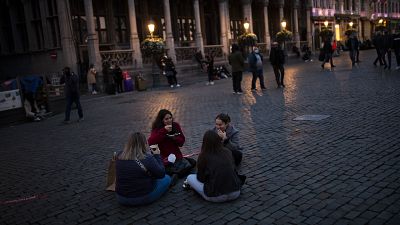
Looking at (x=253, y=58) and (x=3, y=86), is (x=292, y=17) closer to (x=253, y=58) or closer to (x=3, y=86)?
(x=253, y=58)

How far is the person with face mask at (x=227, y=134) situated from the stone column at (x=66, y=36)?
18.2 metres

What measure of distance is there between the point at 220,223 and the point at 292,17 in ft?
141

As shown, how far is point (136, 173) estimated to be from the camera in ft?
15.5

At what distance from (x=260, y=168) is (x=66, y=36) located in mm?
19251

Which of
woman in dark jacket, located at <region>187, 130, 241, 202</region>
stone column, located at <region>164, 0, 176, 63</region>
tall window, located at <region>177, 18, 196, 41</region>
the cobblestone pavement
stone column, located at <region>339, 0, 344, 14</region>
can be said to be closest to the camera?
the cobblestone pavement

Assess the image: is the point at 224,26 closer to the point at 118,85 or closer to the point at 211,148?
the point at 118,85

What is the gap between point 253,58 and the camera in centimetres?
1631

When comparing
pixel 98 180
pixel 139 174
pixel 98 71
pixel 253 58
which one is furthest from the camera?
pixel 98 71

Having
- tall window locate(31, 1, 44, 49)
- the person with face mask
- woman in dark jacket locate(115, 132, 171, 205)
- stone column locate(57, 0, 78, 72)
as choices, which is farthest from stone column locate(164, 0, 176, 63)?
woman in dark jacket locate(115, 132, 171, 205)

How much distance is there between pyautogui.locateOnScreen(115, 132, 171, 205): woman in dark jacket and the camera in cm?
472

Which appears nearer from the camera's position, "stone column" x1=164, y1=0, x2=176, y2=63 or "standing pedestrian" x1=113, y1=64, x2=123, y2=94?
"standing pedestrian" x1=113, y1=64, x2=123, y2=94

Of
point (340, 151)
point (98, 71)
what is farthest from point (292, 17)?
point (340, 151)

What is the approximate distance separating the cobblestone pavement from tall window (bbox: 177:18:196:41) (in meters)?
20.5

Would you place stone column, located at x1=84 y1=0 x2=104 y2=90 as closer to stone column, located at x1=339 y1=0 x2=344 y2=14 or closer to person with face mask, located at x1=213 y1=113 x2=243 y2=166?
person with face mask, located at x1=213 y1=113 x2=243 y2=166
